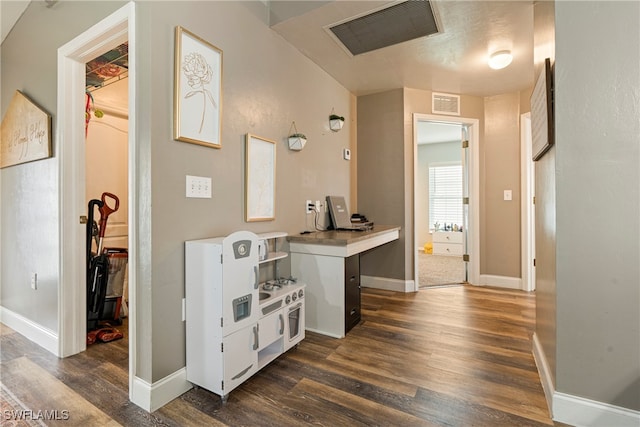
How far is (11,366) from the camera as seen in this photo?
1981 millimetres

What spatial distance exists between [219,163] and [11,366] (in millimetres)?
1927

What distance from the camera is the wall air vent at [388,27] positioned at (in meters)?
2.22

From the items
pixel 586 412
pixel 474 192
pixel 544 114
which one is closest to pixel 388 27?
pixel 544 114

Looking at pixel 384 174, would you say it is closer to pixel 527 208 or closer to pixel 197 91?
pixel 527 208

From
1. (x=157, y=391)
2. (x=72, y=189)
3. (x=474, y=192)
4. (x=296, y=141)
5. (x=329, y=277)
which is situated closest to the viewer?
(x=157, y=391)

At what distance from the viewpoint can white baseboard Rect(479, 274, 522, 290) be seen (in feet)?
12.3

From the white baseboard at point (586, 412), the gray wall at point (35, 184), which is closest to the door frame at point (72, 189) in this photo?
the gray wall at point (35, 184)

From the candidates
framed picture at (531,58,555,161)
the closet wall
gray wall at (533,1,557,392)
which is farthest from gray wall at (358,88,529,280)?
the closet wall

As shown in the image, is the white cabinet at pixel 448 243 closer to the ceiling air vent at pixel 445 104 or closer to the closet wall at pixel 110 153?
the ceiling air vent at pixel 445 104

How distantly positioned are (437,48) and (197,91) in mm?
2214

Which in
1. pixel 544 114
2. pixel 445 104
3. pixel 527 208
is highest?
pixel 445 104

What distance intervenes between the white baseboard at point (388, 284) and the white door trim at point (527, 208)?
1.40 metres

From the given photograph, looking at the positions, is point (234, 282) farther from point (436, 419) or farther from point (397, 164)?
point (397, 164)

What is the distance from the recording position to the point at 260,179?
2291 millimetres
